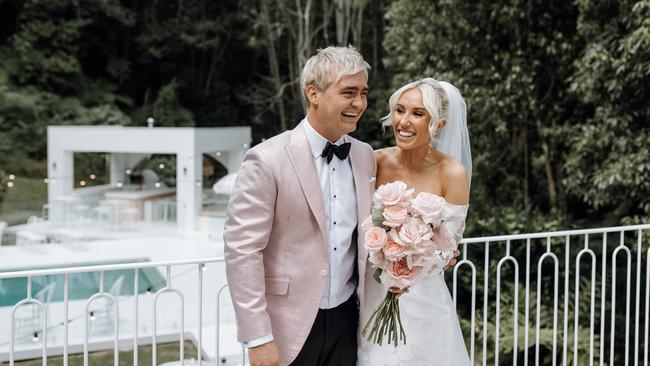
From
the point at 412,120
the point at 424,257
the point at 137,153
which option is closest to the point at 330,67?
the point at 412,120

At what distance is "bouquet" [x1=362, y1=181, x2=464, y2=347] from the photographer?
1.99 m

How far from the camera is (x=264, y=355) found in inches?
75.2

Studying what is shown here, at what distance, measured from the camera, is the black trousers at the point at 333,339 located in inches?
81.7

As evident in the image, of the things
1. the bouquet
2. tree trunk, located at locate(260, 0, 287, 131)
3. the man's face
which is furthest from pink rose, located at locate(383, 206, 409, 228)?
tree trunk, located at locate(260, 0, 287, 131)

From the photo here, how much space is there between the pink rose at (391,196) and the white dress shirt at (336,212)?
0.09 meters

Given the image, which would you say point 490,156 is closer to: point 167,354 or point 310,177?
point 167,354

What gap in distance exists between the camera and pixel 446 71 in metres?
9.02

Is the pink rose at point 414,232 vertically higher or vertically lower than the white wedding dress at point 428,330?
higher

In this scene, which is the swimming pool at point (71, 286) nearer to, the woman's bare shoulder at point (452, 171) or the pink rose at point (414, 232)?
the woman's bare shoulder at point (452, 171)

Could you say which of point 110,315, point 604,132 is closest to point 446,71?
point 604,132

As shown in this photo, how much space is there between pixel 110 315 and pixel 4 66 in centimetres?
1349

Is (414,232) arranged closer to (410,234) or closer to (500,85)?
(410,234)

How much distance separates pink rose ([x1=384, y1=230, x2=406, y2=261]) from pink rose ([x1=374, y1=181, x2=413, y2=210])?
3.6 inches

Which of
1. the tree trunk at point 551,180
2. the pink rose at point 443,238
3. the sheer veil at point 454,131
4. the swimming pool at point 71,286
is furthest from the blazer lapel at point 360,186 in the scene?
the swimming pool at point 71,286
